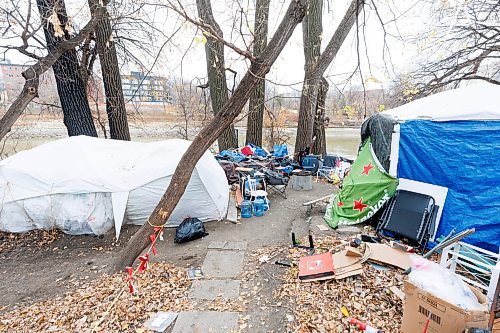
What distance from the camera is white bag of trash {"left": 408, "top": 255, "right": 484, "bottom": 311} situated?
7.24ft

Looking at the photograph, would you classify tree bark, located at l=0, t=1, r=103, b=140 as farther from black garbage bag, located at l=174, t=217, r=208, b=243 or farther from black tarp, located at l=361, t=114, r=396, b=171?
black tarp, located at l=361, t=114, r=396, b=171

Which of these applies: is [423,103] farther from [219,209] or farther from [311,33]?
[311,33]

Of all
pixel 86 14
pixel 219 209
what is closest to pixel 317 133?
pixel 219 209

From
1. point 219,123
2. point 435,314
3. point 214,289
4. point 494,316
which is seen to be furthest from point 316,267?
point 219,123

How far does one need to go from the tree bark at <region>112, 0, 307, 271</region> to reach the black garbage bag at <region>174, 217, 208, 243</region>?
1044mm

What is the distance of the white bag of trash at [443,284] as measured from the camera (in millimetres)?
2207

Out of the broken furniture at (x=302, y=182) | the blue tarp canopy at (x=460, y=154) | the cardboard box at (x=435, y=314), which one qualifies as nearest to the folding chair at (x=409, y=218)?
the blue tarp canopy at (x=460, y=154)

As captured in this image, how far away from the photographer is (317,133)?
10.9 m

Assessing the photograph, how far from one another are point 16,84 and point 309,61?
29.7 feet

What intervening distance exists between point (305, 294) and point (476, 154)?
3511 mm

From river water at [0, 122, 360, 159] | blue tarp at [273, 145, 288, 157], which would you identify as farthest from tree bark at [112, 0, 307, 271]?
river water at [0, 122, 360, 159]

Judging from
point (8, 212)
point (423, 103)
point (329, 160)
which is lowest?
point (8, 212)

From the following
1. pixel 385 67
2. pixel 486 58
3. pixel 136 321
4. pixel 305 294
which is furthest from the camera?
pixel 486 58

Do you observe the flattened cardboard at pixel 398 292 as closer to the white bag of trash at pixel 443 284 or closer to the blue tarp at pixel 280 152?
the white bag of trash at pixel 443 284
